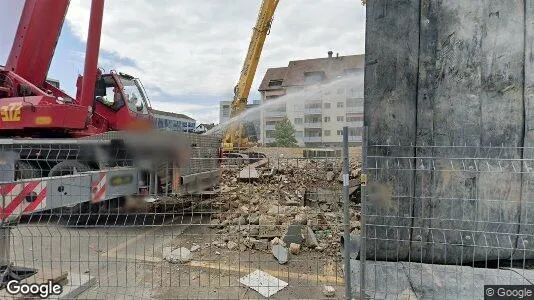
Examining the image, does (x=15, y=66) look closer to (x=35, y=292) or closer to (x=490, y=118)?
(x=35, y=292)

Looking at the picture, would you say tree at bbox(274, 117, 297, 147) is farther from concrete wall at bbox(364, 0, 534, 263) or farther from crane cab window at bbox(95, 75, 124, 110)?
concrete wall at bbox(364, 0, 534, 263)

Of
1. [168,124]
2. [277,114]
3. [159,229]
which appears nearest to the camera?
[159,229]

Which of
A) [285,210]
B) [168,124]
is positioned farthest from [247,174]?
[285,210]

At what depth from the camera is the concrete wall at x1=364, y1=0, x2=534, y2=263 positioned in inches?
121

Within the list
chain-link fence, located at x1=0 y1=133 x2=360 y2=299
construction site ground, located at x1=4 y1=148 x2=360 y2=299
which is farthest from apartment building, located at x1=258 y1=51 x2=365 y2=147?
construction site ground, located at x1=4 y1=148 x2=360 y2=299

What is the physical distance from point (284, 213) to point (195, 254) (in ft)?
5.68

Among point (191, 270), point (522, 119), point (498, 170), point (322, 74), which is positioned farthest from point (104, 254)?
point (322, 74)

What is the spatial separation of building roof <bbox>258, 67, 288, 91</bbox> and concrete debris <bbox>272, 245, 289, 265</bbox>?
48.4 meters

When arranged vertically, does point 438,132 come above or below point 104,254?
above

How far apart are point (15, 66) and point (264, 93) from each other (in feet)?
152

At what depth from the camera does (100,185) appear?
15.4 ft

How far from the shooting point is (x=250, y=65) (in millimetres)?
16125

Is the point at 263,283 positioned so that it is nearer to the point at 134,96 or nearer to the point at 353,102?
the point at 134,96

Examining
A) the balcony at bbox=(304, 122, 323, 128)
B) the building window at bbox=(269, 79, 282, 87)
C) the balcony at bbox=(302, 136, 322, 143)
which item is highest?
the building window at bbox=(269, 79, 282, 87)
